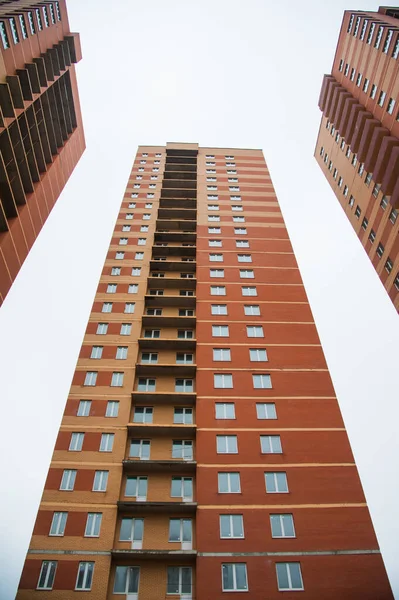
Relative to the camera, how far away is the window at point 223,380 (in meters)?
29.2

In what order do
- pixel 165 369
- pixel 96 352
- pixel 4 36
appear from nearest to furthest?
1. pixel 4 36
2. pixel 165 369
3. pixel 96 352

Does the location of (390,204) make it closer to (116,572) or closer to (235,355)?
(235,355)

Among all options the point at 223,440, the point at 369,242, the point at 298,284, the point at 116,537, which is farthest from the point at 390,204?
the point at 116,537

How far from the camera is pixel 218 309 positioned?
35.1m

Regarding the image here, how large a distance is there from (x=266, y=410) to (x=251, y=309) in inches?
389

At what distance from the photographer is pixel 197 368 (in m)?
30.3

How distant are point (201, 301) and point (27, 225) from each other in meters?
15.8

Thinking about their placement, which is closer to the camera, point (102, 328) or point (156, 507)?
point (156, 507)

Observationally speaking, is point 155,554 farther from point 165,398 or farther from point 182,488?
point 165,398

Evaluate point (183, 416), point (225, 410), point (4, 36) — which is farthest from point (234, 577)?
point (4, 36)

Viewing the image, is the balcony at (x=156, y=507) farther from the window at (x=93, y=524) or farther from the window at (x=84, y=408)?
the window at (x=84, y=408)

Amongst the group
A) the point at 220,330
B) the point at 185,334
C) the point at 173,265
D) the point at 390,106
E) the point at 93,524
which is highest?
the point at 390,106

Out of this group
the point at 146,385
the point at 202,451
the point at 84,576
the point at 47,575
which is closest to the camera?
the point at 47,575

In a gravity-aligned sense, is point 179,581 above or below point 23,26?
below
